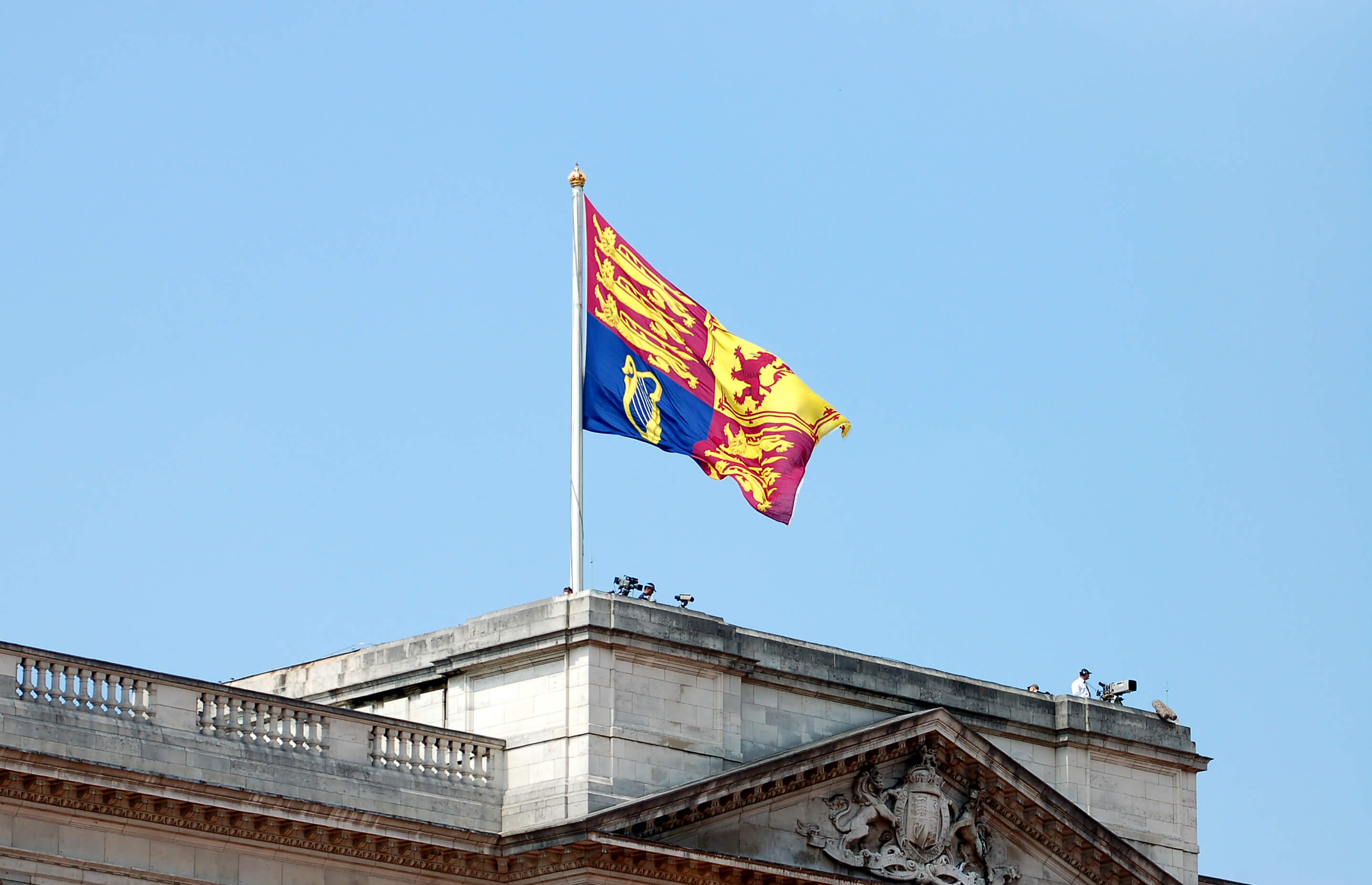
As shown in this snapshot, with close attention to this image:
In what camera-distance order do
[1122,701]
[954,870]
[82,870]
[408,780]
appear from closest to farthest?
1. [82,870]
2. [408,780]
3. [954,870]
4. [1122,701]

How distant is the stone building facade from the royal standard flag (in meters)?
3.09

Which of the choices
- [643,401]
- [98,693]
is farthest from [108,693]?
[643,401]

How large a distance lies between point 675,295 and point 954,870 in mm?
10370

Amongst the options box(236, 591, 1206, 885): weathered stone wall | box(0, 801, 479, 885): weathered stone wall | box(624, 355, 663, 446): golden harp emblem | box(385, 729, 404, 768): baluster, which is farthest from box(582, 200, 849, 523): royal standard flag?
box(0, 801, 479, 885): weathered stone wall

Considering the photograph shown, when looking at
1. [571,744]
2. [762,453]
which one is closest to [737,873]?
[571,744]

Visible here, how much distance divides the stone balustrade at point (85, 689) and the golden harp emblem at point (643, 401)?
1020 cm

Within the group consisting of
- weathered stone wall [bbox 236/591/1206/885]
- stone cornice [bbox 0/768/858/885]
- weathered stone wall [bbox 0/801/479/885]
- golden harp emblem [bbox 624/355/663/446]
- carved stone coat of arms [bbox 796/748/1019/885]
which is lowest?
weathered stone wall [bbox 0/801/479/885]

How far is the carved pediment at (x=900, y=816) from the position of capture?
1677 inches

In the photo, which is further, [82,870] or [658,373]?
[658,373]

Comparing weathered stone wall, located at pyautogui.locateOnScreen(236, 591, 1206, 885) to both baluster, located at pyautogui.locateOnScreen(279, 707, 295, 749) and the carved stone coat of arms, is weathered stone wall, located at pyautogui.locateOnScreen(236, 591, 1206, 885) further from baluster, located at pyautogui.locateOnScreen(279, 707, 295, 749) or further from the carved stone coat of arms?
baluster, located at pyautogui.locateOnScreen(279, 707, 295, 749)

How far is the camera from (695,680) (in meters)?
43.6

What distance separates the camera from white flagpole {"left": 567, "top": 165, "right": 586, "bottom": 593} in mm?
44000

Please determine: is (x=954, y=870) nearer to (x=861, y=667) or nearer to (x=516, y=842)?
(x=861, y=667)

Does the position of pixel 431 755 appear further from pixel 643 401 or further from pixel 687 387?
pixel 687 387
